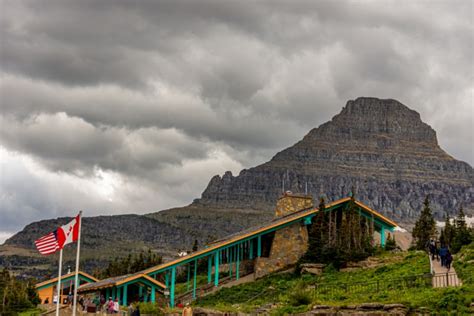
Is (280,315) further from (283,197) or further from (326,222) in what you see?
(283,197)

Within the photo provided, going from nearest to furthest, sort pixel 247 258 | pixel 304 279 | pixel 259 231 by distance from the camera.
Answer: pixel 304 279
pixel 259 231
pixel 247 258

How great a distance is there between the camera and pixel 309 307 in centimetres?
3222

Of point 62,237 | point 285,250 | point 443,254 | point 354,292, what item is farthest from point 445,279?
point 285,250

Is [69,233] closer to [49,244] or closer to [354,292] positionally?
[49,244]

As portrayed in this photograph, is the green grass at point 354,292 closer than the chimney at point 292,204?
Yes

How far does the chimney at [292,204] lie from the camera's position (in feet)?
207

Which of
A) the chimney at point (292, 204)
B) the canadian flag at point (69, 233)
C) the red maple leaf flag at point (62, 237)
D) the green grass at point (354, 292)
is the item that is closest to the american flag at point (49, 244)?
the red maple leaf flag at point (62, 237)

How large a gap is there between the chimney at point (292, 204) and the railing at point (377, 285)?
2214 centimetres

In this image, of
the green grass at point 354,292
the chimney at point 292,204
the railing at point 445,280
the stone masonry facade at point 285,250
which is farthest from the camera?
the chimney at point 292,204

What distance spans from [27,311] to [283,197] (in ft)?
80.5

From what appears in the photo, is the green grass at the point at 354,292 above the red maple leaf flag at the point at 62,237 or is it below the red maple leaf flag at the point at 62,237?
below

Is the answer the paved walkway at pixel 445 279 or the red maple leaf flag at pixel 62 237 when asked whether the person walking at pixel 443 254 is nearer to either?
the paved walkway at pixel 445 279

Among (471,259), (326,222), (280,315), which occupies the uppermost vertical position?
(326,222)

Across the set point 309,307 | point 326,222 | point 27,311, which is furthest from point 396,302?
point 27,311
